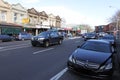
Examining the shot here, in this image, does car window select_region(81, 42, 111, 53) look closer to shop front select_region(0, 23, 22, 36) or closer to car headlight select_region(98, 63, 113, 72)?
car headlight select_region(98, 63, 113, 72)

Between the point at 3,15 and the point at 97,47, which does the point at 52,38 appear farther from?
the point at 3,15

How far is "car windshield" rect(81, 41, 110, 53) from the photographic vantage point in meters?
10.3

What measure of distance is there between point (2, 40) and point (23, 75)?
1099 inches

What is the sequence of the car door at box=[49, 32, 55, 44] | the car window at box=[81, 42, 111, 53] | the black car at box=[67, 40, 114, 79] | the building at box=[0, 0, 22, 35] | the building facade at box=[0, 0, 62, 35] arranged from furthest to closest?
the building facade at box=[0, 0, 62, 35] < the building at box=[0, 0, 22, 35] < the car door at box=[49, 32, 55, 44] < the car window at box=[81, 42, 111, 53] < the black car at box=[67, 40, 114, 79]

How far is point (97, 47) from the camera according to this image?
10633 millimetres

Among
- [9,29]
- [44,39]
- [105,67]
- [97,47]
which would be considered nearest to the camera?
[105,67]

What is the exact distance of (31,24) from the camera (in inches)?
2142

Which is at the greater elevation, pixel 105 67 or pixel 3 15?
pixel 3 15

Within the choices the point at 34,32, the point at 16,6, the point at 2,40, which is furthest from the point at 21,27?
the point at 2,40

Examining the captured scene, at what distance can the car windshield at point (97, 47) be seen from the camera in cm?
1031

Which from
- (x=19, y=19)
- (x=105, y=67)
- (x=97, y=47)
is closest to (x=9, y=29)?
(x=19, y=19)

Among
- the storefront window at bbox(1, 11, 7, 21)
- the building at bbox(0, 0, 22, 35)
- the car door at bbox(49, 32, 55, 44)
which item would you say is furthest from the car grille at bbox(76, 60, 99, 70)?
the storefront window at bbox(1, 11, 7, 21)

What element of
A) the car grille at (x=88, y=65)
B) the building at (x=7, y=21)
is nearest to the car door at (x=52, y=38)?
the car grille at (x=88, y=65)

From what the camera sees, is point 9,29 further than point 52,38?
Yes
